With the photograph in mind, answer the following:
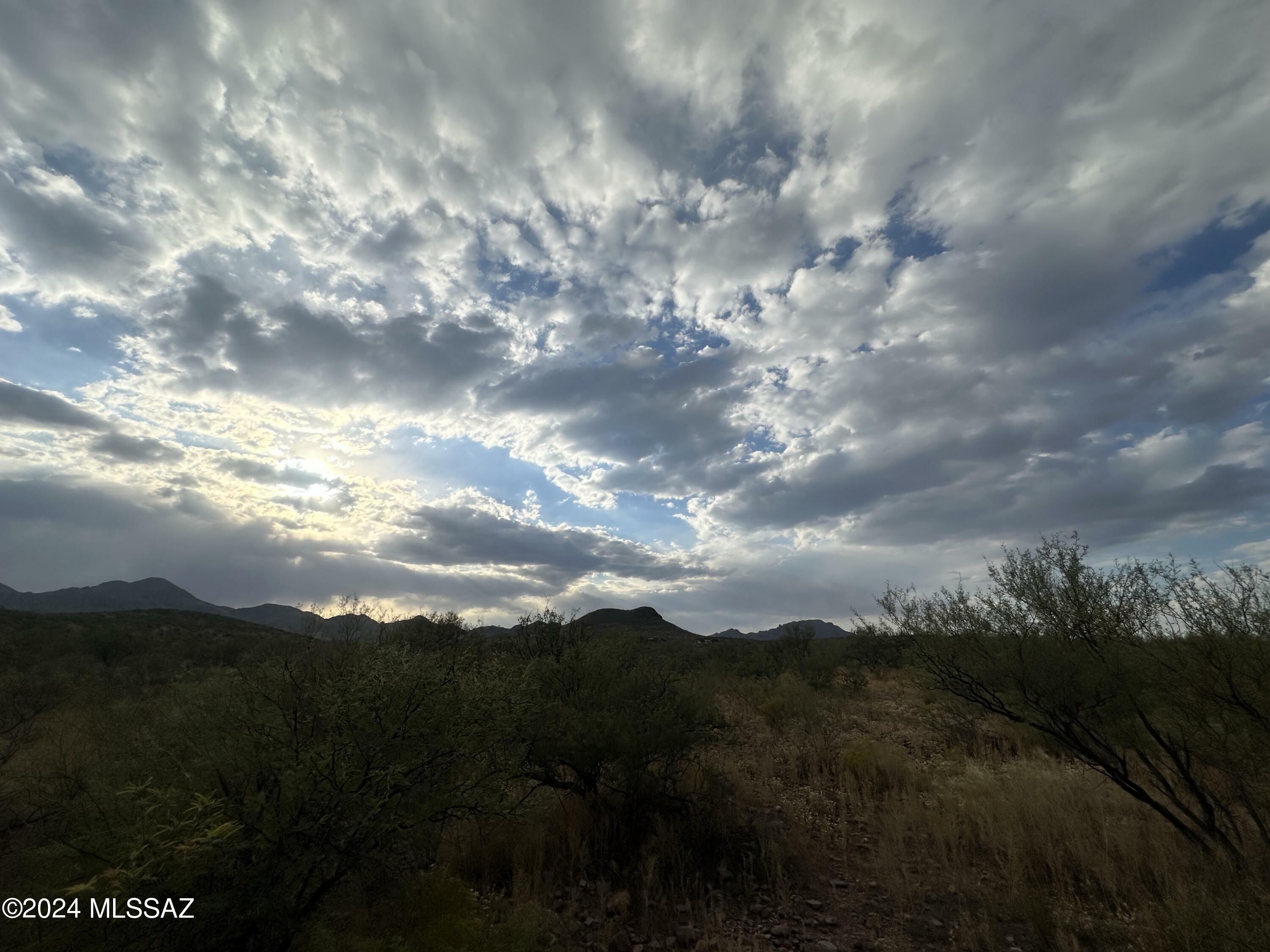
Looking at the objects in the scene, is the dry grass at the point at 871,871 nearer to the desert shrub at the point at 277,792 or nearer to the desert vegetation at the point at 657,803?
the desert vegetation at the point at 657,803

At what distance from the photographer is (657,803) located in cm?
811

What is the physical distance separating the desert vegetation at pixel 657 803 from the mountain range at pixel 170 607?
24.2 meters

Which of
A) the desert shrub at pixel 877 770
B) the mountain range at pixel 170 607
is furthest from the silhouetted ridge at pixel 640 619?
the desert shrub at pixel 877 770

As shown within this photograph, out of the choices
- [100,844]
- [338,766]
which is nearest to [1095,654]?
[338,766]

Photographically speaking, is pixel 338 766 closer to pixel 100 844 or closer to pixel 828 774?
pixel 100 844

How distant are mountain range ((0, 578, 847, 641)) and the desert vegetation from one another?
24208mm

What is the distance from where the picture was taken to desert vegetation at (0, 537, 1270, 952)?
3936 millimetres

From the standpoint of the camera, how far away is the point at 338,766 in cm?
427

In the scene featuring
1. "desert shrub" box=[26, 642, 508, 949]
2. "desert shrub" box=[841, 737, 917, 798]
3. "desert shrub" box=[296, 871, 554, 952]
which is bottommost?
"desert shrub" box=[296, 871, 554, 952]

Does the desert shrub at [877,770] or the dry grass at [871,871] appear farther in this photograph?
the desert shrub at [877,770]

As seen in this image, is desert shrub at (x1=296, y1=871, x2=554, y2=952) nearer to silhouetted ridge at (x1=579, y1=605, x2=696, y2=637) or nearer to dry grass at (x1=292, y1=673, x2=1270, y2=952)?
dry grass at (x1=292, y1=673, x2=1270, y2=952)

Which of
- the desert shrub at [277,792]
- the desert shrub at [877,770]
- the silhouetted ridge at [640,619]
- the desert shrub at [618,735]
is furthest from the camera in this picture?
Answer: the silhouetted ridge at [640,619]

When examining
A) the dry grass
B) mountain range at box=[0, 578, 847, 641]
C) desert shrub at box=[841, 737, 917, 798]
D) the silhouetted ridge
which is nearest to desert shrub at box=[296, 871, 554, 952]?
the dry grass

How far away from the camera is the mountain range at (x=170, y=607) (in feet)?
242
